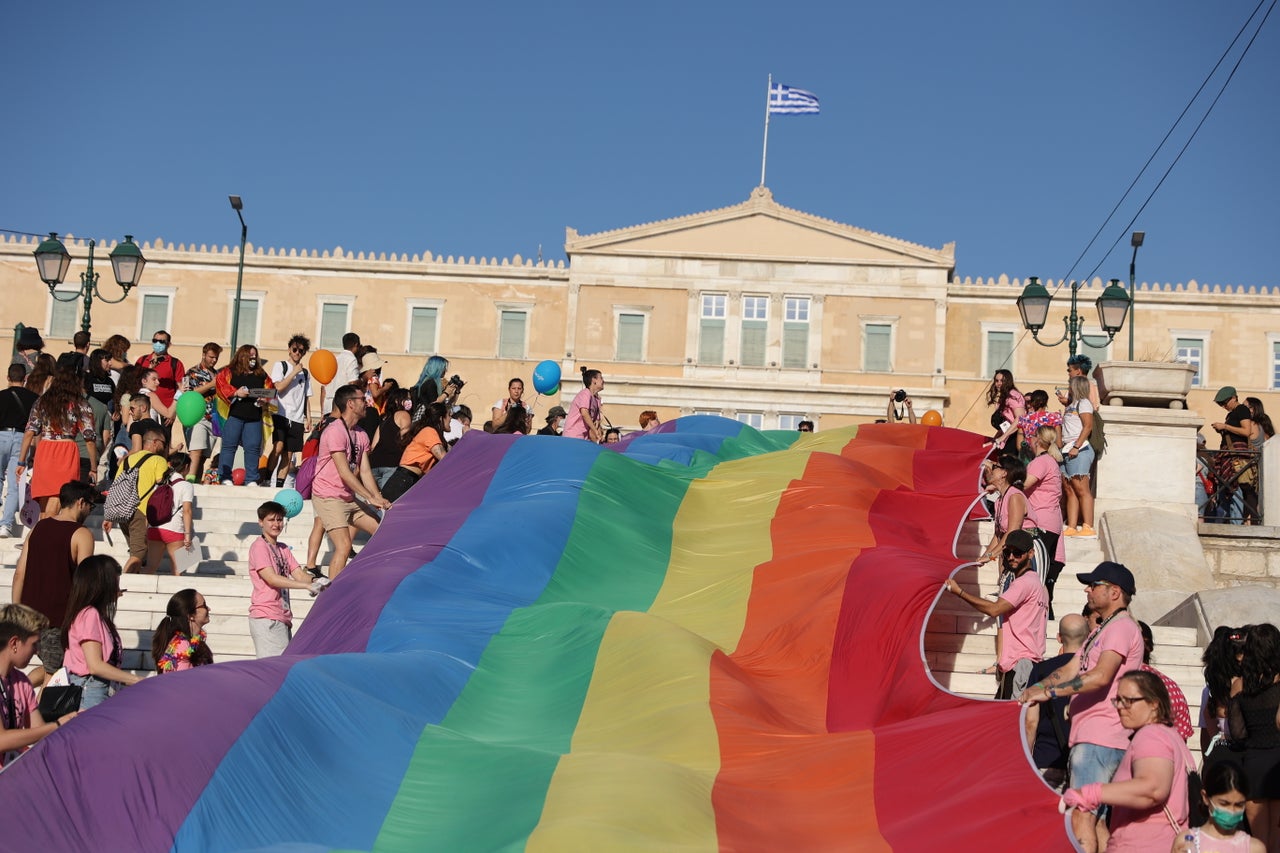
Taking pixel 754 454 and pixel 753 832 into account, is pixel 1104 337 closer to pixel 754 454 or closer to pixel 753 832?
pixel 754 454

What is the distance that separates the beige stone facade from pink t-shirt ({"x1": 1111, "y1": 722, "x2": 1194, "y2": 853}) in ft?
145

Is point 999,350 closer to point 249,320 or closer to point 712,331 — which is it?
point 712,331

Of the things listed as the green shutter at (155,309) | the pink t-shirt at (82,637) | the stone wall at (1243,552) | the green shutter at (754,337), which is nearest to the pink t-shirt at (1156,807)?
the pink t-shirt at (82,637)

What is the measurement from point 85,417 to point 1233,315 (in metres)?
43.8

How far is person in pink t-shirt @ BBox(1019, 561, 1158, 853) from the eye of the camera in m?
7.58

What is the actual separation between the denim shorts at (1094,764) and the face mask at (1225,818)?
106 centimetres

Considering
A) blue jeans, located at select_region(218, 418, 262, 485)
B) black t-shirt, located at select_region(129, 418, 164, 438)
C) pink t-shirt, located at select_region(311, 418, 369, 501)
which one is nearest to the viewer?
pink t-shirt, located at select_region(311, 418, 369, 501)

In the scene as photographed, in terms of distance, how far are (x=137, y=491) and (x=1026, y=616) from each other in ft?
23.1

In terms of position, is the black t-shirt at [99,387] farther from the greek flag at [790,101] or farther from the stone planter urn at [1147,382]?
the greek flag at [790,101]

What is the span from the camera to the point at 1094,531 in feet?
48.0

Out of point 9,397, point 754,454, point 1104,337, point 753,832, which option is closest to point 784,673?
point 753,832

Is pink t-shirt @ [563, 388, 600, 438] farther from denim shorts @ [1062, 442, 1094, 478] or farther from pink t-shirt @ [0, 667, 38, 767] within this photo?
pink t-shirt @ [0, 667, 38, 767]

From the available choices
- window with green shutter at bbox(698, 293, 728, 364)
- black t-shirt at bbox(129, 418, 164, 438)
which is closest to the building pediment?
window with green shutter at bbox(698, 293, 728, 364)

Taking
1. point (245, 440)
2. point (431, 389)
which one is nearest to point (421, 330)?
point (245, 440)
